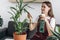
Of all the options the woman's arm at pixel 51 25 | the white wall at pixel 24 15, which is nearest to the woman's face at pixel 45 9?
the woman's arm at pixel 51 25

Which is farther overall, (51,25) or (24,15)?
(24,15)

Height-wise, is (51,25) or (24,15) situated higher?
(24,15)

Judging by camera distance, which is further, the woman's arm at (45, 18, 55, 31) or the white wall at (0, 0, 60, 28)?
the white wall at (0, 0, 60, 28)

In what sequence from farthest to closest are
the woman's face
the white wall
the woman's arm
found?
the white wall
the woman's face
the woman's arm

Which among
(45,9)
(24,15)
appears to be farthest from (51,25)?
(24,15)

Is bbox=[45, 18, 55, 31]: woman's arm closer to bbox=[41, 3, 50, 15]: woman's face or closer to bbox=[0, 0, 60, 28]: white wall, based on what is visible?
bbox=[41, 3, 50, 15]: woman's face

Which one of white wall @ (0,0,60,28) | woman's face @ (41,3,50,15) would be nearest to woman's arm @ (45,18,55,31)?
woman's face @ (41,3,50,15)

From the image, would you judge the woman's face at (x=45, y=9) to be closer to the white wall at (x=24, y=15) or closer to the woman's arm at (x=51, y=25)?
the woman's arm at (x=51, y=25)

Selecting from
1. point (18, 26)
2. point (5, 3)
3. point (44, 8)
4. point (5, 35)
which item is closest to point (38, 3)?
point (5, 3)

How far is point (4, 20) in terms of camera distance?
380 cm

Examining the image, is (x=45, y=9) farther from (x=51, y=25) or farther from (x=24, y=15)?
(x=24, y=15)

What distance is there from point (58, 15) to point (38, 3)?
559 mm

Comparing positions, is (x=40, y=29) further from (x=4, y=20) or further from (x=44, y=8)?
(x=4, y=20)

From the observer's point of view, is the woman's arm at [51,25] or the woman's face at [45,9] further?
the woman's face at [45,9]
